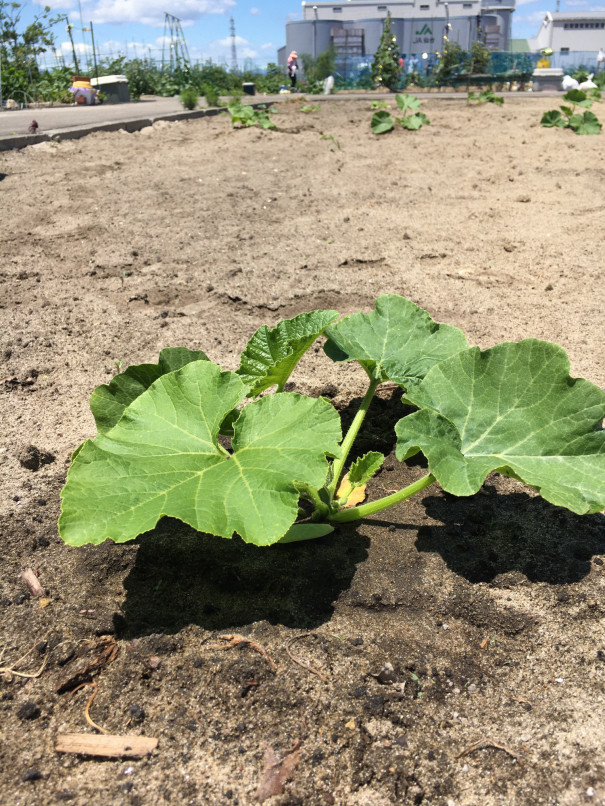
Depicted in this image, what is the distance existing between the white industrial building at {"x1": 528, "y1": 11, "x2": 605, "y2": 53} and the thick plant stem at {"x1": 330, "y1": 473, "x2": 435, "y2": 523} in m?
65.4

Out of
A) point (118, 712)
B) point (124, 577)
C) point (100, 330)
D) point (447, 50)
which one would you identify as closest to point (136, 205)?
point (100, 330)

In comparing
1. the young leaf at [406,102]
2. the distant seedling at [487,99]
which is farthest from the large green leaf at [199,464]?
the distant seedling at [487,99]

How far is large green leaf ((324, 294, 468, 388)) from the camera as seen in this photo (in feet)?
7.11

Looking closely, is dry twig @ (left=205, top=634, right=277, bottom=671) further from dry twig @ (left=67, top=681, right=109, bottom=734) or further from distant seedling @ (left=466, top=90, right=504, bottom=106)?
distant seedling @ (left=466, top=90, right=504, bottom=106)

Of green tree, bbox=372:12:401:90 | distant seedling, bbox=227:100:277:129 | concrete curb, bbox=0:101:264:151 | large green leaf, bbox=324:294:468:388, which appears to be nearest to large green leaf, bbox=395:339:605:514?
large green leaf, bbox=324:294:468:388

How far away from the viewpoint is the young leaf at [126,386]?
6.31 ft

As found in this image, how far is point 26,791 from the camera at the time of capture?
4.25 feet

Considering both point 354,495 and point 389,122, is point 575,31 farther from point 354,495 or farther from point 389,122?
point 354,495

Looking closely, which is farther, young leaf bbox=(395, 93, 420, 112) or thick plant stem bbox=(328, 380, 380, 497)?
young leaf bbox=(395, 93, 420, 112)

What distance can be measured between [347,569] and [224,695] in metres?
0.49

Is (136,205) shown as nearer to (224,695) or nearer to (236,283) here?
(236,283)

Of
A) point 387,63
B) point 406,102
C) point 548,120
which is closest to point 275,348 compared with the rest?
point 548,120

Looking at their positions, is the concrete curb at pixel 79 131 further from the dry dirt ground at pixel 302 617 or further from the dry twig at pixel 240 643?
the dry twig at pixel 240 643

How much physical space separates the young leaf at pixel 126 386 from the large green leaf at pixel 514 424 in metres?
0.70
